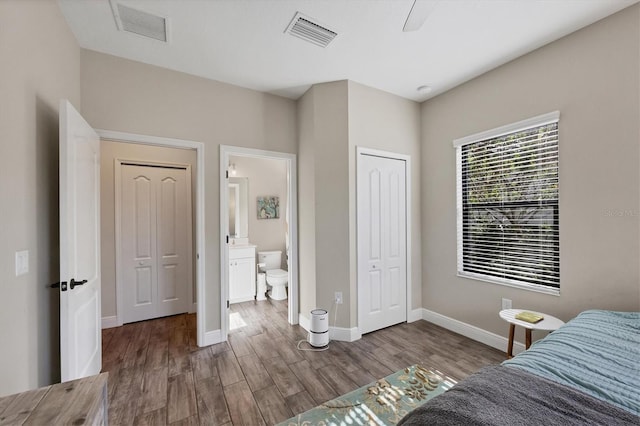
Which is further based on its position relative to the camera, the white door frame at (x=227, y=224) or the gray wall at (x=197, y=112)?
the white door frame at (x=227, y=224)

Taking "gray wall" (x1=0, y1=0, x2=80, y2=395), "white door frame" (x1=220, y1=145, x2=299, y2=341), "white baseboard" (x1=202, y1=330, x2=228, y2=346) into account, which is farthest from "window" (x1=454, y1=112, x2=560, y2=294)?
"gray wall" (x1=0, y1=0, x2=80, y2=395)

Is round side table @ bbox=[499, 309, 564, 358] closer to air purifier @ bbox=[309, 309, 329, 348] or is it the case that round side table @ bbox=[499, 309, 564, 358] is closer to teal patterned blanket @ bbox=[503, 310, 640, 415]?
teal patterned blanket @ bbox=[503, 310, 640, 415]

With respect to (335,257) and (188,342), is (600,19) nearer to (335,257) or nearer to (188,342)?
(335,257)

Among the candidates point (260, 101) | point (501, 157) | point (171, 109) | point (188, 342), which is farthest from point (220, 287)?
point (501, 157)

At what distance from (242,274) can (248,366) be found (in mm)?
1876

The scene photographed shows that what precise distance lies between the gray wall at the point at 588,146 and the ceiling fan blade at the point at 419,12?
1.63 meters

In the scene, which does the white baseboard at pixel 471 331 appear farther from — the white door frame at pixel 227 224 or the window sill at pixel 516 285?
the white door frame at pixel 227 224

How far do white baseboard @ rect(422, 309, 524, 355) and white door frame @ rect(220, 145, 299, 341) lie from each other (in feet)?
5.61

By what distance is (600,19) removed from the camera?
2012 mm

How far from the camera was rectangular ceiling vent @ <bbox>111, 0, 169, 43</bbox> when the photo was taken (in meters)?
1.91

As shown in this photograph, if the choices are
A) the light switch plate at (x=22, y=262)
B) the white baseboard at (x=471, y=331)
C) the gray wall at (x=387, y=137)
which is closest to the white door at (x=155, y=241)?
the light switch plate at (x=22, y=262)

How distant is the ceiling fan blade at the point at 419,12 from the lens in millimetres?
1334

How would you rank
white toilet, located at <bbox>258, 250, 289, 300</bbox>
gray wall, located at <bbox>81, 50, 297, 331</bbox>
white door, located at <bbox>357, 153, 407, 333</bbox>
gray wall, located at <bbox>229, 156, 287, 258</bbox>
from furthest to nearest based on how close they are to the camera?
gray wall, located at <bbox>229, 156, 287, 258</bbox>
white toilet, located at <bbox>258, 250, 289, 300</bbox>
white door, located at <bbox>357, 153, 407, 333</bbox>
gray wall, located at <bbox>81, 50, 297, 331</bbox>

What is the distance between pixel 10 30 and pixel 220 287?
2349mm
